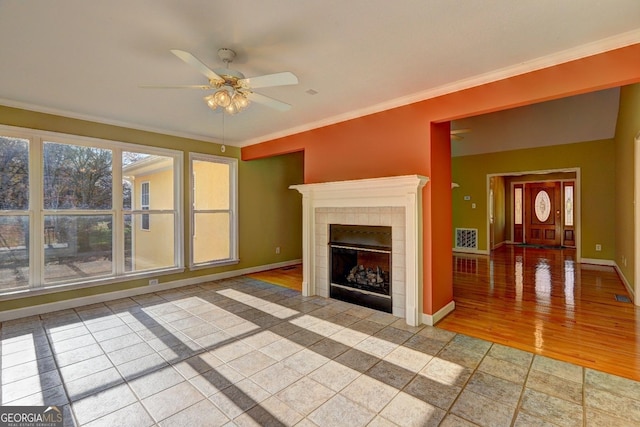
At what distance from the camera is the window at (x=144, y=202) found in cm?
463

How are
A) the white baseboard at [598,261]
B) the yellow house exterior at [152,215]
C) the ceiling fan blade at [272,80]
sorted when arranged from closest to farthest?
the ceiling fan blade at [272,80] → the yellow house exterior at [152,215] → the white baseboard at [598,261]

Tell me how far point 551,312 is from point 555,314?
0.07 meters

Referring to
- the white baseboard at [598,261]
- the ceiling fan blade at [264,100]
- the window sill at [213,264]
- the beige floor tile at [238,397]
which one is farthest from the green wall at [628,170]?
the window sill at [213,264]

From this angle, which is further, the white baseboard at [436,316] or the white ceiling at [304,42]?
the white baseboard at [436,316]

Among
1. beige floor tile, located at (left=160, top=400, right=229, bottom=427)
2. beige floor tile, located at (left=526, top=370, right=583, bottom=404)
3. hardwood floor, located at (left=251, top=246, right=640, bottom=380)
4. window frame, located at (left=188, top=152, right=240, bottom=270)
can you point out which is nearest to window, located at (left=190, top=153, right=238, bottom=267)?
window frame, located at (left=188, top=152, right=240, bottom=270)

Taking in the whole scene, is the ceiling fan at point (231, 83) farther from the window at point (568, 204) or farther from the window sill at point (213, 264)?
the window at point (568, 204)

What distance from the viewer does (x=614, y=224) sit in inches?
241

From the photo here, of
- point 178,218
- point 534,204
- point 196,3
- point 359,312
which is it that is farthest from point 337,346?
point 534,204

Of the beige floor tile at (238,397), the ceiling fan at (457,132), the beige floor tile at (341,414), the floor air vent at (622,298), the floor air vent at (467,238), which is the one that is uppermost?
the ceiling fan at (457,132)

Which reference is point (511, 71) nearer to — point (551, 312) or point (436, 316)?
point (436, 316)

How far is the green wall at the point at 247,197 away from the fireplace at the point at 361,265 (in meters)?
2.33

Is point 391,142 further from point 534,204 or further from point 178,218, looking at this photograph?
point 534,204

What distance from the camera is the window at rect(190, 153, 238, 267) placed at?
522 centimetres

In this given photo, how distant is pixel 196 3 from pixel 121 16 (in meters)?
0.56
